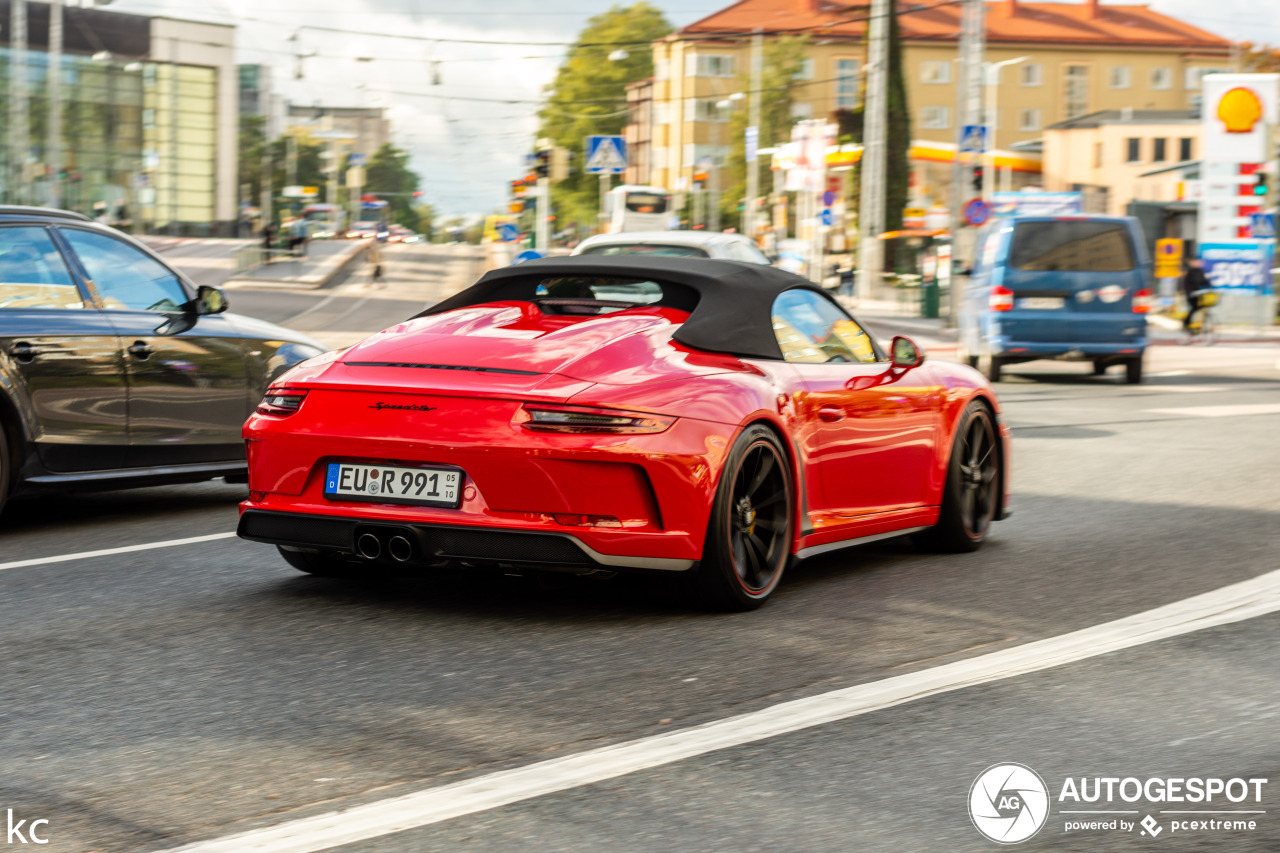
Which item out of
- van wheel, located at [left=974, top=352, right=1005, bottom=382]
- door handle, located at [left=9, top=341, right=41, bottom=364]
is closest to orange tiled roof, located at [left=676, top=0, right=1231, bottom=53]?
van wheel, located at [left=974, top=352, right=1005, bottom=382]

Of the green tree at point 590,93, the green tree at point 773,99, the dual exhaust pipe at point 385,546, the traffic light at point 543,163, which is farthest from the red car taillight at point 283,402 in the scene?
the green tree at point 590,93

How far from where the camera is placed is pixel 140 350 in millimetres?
8297

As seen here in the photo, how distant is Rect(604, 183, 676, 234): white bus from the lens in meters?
61.5

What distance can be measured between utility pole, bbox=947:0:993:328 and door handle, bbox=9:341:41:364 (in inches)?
1004

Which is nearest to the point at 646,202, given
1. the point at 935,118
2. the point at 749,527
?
the point at 935,118

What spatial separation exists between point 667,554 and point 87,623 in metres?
1.95

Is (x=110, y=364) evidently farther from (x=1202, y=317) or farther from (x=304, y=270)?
(x=304, y=270)

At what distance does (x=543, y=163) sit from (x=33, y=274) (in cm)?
2457

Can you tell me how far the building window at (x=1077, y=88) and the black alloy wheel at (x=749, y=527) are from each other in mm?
109887

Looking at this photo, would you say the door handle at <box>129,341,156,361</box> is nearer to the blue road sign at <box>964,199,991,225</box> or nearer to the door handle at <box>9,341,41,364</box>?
the door handle at <box>9,341,41,364</box>

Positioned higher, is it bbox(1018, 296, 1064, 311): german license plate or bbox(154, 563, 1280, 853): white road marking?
bbox(1018, 296, 1064, 311): german license plate

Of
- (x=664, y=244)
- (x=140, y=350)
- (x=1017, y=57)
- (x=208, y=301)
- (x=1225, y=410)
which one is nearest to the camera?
(x=140, y=350)

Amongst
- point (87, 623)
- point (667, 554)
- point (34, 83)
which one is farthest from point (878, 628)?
point (34, 83)

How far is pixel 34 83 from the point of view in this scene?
8806 cm
